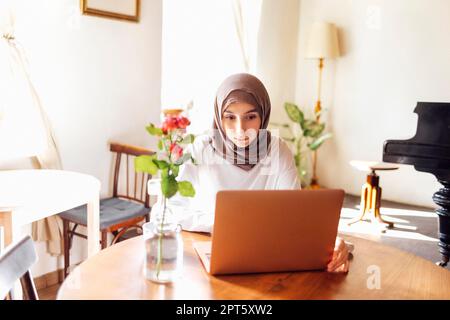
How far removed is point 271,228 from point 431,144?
2.44m

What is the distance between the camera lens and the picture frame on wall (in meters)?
2.95

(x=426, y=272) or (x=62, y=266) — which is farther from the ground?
(x=426, y=272)

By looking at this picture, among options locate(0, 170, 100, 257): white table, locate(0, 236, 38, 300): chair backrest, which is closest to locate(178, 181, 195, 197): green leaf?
locate(0, 236, 38, 300): chair backrest

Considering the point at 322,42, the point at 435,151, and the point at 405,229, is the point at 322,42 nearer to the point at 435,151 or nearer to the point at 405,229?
the point at 405,229

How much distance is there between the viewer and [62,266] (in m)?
3.00

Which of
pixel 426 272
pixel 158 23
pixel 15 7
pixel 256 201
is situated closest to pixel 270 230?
pixel 256 201

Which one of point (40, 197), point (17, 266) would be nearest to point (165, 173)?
point (17, 266)

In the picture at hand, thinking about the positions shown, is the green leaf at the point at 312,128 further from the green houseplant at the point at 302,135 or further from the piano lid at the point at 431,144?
the piano lid at the point at 431,144

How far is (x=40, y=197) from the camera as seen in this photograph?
2.04m

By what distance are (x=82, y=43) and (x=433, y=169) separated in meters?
2.44

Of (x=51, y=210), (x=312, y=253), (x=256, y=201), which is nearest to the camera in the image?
(x=256, y=201)

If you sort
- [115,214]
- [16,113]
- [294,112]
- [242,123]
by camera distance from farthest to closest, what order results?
[294,112] < [115,214] < [16,113] < [242,123]

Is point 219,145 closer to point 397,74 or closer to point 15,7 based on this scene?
point 15,7

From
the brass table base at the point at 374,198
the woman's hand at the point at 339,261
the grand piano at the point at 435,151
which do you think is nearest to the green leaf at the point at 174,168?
the woman's hand at the point at 339,261
